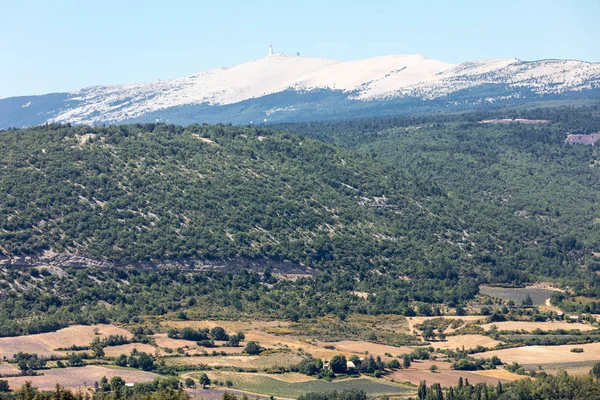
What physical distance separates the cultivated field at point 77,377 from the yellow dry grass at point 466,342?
32.0 m

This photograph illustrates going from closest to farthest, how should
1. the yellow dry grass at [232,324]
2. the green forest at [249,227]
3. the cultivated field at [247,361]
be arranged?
the cultivated field at [247,361] → the yellow dry grass at [232,324] → the green forest at [249,227]

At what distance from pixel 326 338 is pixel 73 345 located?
25.6 meters

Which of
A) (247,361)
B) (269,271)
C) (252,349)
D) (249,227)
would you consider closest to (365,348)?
(252,349)

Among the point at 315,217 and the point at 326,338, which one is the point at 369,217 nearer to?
the point at 315,217

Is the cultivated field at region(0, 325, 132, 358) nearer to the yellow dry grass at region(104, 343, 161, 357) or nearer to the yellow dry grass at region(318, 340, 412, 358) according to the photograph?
the yellow dry grass at region(104, 343, 161, 357)

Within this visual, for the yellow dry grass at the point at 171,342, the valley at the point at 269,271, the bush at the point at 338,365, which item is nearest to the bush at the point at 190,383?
the valley at the point at 269,271

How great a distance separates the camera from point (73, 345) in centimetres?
11119

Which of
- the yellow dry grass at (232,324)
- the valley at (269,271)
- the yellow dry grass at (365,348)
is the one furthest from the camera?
the yellow dry grass at (232,324)

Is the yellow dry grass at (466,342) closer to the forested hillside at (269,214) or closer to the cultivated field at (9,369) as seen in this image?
the forested hillside at (269,214)

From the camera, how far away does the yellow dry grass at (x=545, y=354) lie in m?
111

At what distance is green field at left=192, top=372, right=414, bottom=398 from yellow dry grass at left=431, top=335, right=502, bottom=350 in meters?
17.4

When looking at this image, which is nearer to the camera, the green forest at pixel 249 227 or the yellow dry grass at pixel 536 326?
the yellow dry grass at pixel 536 326

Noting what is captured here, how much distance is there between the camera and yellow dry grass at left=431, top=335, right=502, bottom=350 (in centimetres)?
11878

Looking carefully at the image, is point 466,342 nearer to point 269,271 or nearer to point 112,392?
point 269,271
